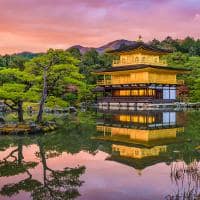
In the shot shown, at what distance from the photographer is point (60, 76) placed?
24.4 metres

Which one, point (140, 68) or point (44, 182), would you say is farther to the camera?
point (140, 68)

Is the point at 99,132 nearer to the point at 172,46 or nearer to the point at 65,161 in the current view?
the point at 65,161

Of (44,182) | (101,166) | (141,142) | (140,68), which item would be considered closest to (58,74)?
(141,142)

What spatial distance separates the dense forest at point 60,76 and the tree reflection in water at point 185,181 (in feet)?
42.0

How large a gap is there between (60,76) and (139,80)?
2737cm

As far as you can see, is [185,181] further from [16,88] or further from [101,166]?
[16,88]

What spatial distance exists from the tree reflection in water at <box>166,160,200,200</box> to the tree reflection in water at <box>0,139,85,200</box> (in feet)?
8.33

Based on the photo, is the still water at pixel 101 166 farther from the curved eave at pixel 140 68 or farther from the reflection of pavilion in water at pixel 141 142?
the curved eave at pixel 140 68

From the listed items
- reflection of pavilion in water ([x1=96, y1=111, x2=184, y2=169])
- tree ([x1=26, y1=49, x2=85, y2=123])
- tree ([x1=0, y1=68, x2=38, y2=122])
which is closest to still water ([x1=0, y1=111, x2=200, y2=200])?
reflection of pavilion in water ([x1=96, y1=111, x2=184, y2=169])

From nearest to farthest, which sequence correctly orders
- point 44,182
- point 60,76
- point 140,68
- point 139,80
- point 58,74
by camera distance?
point 44,182 → point 58,74 → point 60,76 → point 140,68 → point 139,80

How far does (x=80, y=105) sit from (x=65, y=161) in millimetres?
38324

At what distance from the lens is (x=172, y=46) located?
97500 mm

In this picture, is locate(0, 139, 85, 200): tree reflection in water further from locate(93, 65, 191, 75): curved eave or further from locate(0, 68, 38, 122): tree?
locate(93, 65, 191, 75): curved eave

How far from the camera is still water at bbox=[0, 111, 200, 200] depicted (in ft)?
30.4
